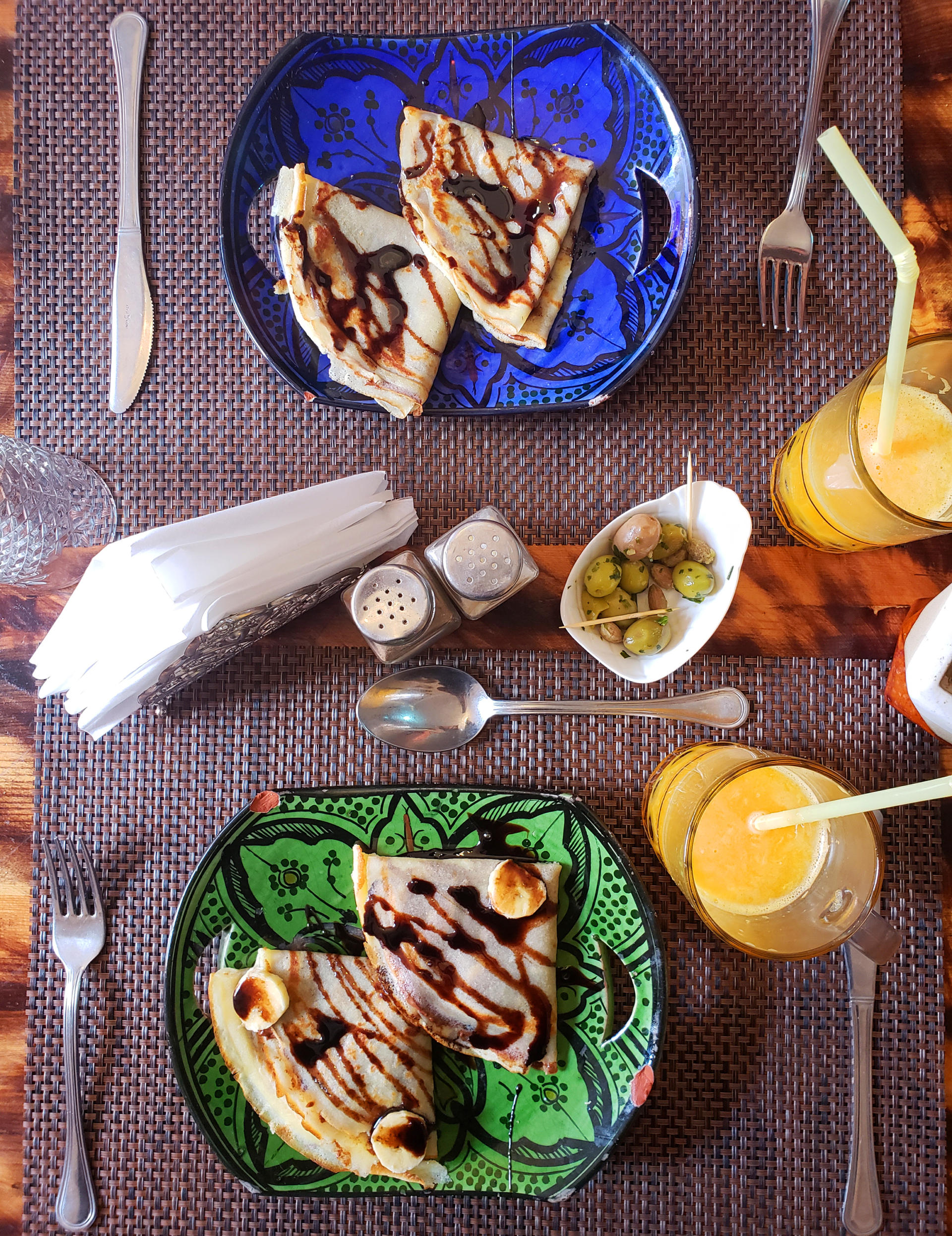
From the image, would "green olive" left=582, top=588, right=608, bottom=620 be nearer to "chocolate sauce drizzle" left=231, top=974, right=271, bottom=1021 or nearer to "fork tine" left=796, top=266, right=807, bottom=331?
"fork tine" left=796, top=266, right=807, bottom=331

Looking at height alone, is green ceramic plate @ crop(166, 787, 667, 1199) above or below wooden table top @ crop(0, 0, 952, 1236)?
below

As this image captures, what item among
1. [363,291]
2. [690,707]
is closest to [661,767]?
[690,707]

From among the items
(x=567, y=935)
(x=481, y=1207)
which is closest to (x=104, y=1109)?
(x=481, y=1207)

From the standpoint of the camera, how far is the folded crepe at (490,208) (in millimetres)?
1195

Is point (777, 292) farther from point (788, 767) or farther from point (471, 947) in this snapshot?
point (471, 947)

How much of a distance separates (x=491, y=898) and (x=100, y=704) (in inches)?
22.7

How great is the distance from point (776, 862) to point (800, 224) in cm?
91

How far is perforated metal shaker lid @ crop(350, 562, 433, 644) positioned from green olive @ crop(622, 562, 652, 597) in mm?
267

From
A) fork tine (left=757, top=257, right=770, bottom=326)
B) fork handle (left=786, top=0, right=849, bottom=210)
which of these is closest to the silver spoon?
fork tine (left=757, top=257, right=770, bottom=326)

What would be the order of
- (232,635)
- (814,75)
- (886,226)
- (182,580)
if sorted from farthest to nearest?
(814,75), (232,635), (182,580), (886,226)

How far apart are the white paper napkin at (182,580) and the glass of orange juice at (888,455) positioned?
59 centimetres

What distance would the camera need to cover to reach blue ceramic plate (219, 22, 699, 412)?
121 centimetres

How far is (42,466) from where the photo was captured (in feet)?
3.99

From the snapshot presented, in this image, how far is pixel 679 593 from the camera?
3.89ft
